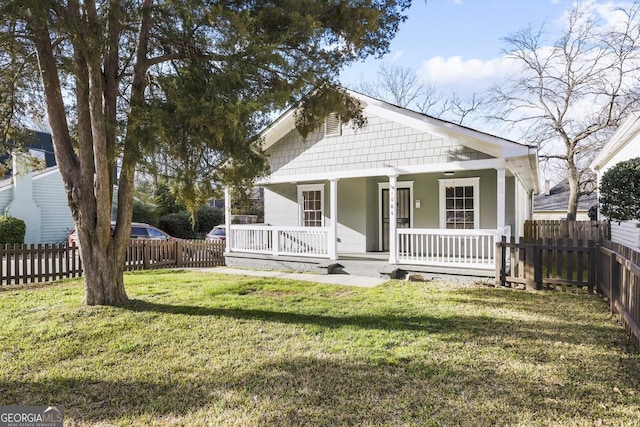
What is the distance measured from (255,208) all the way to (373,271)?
22095mm

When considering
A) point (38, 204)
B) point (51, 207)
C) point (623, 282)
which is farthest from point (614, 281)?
point (51, 207)

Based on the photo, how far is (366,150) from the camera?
→ 11.0m

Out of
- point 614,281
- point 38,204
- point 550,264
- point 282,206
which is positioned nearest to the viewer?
point 614,281

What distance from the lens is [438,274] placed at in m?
9.59

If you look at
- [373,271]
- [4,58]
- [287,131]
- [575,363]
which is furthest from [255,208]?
[575,363]

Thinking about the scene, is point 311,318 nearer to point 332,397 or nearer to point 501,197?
point 332,397

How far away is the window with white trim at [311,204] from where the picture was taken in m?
13.4

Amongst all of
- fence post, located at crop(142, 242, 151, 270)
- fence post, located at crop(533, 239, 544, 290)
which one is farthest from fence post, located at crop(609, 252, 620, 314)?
fence post, located at crop(142, 242, 151, 270)

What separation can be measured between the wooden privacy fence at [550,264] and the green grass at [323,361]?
2.12 feet

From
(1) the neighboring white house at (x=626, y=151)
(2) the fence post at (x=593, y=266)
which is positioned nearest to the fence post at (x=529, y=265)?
(2) the fence post at (x=593, y=266)

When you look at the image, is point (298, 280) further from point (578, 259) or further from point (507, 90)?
point (507, 90)

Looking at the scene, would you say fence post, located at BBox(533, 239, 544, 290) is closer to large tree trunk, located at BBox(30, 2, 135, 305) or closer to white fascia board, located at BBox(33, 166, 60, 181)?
large tree trunk, located at BBox(30, 2, 135, 305)

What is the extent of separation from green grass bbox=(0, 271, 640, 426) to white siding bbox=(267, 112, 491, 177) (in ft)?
13.4

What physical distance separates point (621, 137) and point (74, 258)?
50.9ft
